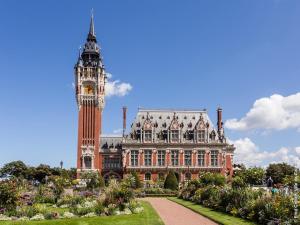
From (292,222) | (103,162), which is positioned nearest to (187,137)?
(103,162)

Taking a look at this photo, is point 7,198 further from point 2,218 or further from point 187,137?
point 187,137

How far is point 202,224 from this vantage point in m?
20.5

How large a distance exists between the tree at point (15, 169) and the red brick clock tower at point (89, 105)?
2839 centimetres

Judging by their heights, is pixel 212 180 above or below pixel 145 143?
below

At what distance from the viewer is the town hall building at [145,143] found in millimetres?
69312

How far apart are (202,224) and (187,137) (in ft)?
167

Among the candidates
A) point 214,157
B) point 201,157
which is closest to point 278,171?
point 214,157

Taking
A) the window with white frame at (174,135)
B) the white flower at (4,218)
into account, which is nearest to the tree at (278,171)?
the window with white frame at (174,135)

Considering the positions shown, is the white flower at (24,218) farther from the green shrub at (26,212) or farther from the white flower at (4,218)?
the white flower at (4,218)

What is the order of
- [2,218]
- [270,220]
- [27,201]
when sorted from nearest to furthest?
[270,220], [2,218], [27,201]

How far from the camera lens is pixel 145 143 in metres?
69.4

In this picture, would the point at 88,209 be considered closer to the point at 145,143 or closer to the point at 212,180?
the point at 212,180

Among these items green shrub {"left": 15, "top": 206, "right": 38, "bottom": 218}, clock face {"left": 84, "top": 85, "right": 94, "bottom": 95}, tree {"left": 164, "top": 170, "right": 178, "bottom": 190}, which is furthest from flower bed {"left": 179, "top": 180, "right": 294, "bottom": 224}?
clock face {"left": 84, "top": 85, "right": 94, "bottom": 95}

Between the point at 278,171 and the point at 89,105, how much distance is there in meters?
42.6
